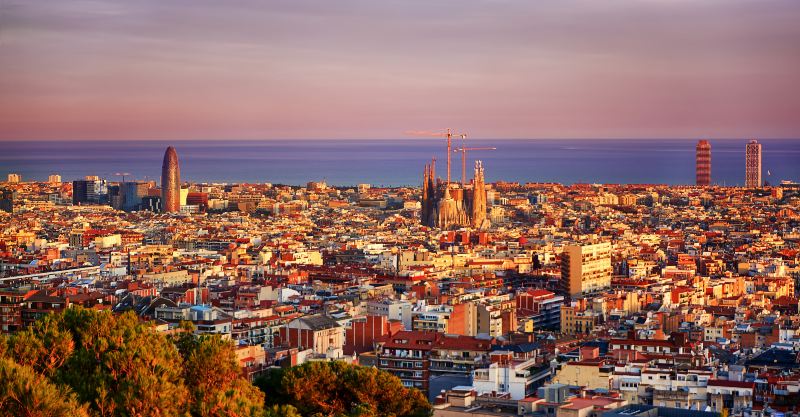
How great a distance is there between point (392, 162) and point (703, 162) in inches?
1894

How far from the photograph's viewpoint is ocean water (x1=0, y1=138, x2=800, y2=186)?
93312mm

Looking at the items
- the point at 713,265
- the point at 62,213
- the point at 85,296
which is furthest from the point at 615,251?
the point at 62,213

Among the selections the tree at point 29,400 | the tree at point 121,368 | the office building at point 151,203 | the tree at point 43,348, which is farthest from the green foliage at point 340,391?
the office building at point 151,203

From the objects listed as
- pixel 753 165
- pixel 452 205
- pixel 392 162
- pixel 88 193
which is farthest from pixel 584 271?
pixel 392 162

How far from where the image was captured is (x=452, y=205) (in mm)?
52094

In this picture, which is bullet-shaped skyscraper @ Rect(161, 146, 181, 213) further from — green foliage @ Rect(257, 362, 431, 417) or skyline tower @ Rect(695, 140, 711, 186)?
green foliage @ Rect(257, 362, 431, 417)

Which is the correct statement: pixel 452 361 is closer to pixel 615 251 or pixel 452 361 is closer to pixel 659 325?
pixel 659 325

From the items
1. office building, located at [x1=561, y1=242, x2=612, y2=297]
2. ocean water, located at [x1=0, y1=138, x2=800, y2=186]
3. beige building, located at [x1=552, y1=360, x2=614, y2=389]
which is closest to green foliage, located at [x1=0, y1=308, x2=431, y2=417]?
beige building, located at [x1=552, y1=360, x2=614, y2=389]

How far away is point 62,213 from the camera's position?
55656mm

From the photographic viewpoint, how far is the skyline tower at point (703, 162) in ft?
258

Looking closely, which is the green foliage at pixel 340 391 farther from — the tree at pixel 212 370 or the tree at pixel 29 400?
the tree at pixel 29 400

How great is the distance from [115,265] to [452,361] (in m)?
16.2

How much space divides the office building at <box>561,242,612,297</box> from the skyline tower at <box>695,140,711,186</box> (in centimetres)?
4873

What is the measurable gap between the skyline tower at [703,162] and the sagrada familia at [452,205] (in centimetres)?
2706
